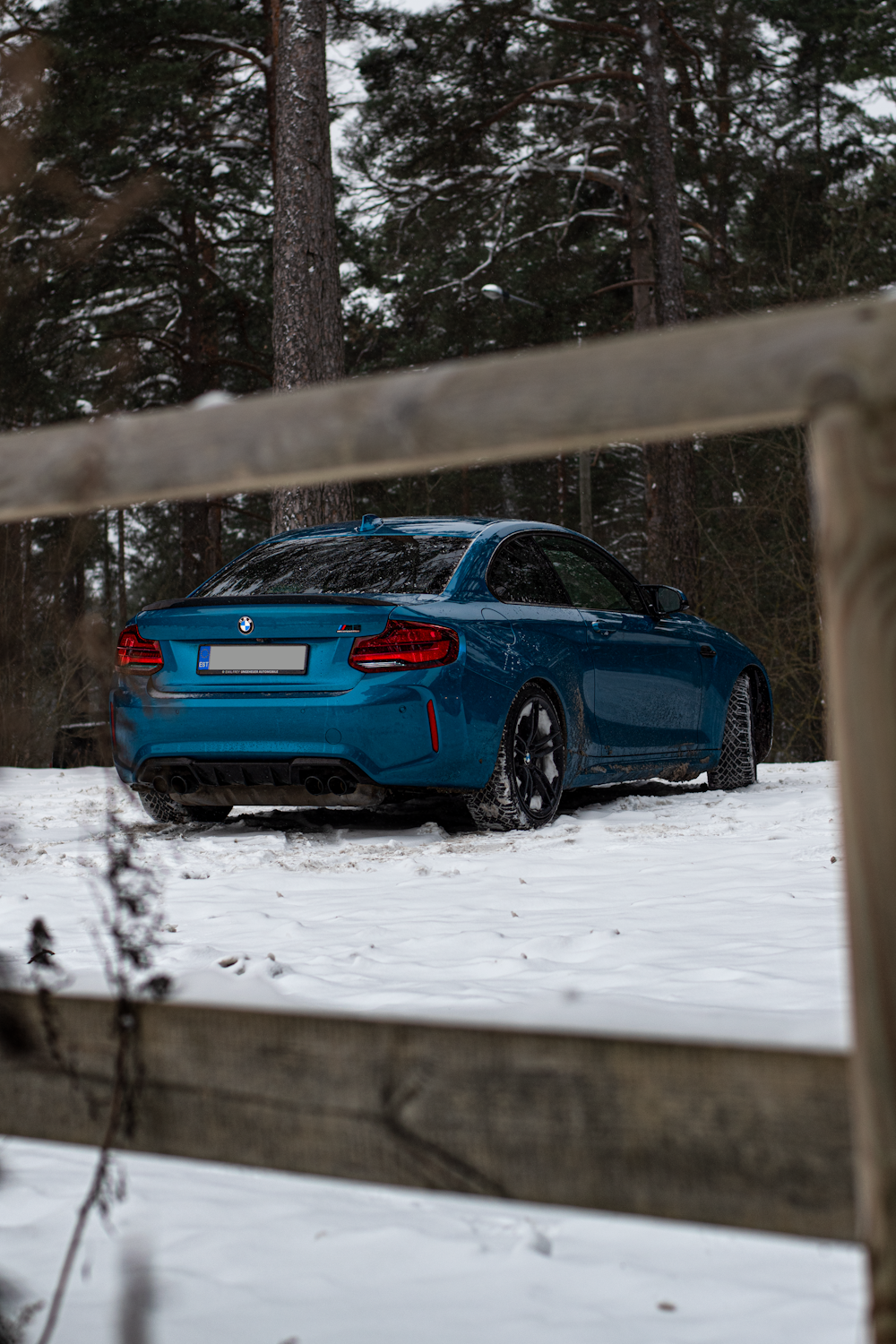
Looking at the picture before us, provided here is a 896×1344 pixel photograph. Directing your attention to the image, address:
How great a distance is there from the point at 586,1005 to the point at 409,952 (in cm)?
261

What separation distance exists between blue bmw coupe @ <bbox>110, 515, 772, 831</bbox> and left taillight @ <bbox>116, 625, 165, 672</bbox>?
0.01 m

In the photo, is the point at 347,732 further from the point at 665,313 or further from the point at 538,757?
the point at 665,313

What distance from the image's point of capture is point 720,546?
18109 millimetres

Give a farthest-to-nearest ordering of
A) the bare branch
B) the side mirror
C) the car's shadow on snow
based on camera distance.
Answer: the bare branch
the side mirror
the car's shadow on snow

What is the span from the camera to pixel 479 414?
126cm

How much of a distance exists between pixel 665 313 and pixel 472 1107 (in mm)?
17912

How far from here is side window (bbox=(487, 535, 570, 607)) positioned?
22.4 feet

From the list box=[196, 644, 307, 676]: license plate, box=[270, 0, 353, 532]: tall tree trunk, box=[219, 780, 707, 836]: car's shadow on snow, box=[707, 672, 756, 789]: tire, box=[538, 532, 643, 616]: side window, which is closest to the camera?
box=[196, 644, 307, 676]: license plate

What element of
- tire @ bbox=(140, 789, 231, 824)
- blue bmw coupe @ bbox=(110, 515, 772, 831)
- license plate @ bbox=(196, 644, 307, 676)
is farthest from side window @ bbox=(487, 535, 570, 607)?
tire @ bbox=(140, 789, 231, 824)

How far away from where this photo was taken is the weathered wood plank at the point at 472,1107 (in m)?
1.16

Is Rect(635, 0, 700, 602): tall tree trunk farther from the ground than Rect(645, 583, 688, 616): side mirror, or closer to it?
farther from the ground

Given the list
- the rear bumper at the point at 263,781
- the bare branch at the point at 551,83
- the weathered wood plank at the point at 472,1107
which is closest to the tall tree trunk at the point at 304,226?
the rear bumper at the point at 263,781

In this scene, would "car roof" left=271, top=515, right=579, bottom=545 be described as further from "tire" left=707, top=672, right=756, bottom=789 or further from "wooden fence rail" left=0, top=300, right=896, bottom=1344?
"wooden fence rail" left=0, top=300, right=896, bottom=1344

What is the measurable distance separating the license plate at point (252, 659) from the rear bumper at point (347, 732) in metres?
0.11
